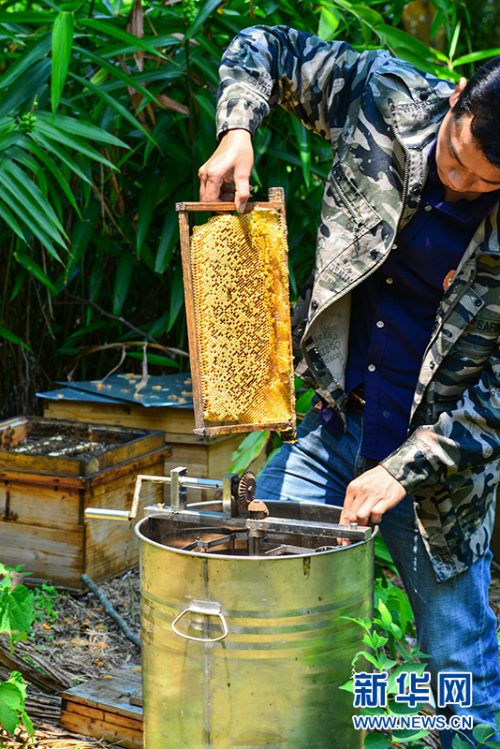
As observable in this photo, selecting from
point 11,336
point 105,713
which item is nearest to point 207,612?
point 105,713

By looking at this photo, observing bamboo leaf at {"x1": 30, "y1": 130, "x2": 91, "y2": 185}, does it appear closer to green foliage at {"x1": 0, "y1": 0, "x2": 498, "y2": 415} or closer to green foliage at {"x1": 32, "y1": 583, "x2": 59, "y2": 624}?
green foliage at {"x1": 0, "y1": 0, "x2": 498, "y2": 415}

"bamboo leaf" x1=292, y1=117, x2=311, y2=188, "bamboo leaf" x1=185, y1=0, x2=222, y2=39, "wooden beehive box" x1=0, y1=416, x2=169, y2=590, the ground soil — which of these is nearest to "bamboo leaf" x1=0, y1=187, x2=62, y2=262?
"wooden beehive box" x1=0, y1=416, x2=169, y2=590

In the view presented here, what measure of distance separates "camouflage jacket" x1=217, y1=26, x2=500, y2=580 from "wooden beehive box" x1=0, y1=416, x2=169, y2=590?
4.66ft

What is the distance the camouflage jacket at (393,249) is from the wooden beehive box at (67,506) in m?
1.42

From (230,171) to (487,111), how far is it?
51 cm

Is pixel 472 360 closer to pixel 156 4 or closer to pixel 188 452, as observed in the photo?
pixel 188 452

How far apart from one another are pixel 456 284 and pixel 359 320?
0.93ft

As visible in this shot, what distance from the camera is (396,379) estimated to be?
2354 mm

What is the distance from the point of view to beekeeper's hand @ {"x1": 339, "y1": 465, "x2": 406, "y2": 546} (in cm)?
208

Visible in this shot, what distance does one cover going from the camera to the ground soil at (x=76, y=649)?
8.80 feet

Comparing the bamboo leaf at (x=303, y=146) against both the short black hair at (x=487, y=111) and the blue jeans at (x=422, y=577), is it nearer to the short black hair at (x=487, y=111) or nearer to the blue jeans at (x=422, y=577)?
the blue jeans at (x=422, y=577)

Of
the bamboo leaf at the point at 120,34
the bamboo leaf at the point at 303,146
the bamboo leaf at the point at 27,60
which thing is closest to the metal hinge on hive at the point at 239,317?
the bamboo leaf at the point at 120,34

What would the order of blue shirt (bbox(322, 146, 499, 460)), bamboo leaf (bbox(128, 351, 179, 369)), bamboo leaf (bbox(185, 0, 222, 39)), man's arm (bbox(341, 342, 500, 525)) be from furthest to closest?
bamboo leaf (bbox(128, 351, 179, 369))
bamboo leaf (bbox(185, 0, 222, 39))
blue shirt (bbox(322, 146, 499, 460))
man's arm (bbox(341, 342, 500, 525))

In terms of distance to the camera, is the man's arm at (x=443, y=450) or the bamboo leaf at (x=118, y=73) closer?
the man's arm at (x=443, y=450)
